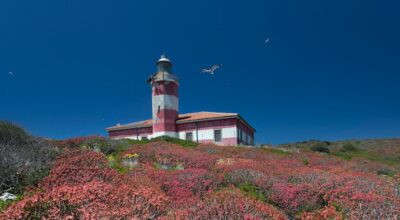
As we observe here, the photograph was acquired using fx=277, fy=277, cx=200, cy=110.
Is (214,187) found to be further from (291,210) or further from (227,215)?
(227,215)

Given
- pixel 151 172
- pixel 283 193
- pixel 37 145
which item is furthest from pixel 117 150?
pixel 283 193

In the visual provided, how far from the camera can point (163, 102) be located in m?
33.5

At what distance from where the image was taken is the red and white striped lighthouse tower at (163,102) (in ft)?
110

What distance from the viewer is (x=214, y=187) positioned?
7836 mm

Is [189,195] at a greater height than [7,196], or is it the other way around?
[7,196]

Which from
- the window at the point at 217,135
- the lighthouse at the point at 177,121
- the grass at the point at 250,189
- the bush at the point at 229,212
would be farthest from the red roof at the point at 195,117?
the bush at the point at 229,212

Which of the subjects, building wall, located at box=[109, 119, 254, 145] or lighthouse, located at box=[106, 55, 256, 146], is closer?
building wall, located at box=[109, 119, 254, 145]

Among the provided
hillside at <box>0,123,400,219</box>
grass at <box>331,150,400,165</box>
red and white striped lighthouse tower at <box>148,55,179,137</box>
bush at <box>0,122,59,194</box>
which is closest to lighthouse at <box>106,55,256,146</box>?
red and white striped lighthouse tower at <box>148,55,179,137</box>

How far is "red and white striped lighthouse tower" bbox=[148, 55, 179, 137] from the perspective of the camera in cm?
3344

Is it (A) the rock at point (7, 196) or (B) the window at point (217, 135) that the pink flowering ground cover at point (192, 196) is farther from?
(B) the window at point (217, 135)

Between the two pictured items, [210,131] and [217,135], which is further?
[210,131]

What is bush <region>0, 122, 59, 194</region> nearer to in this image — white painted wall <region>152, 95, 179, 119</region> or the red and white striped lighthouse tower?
the red and white striped lighthouse tower

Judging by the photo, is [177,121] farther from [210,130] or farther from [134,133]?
[134,133]

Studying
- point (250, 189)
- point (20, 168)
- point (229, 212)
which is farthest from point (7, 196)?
point (250, 189)
